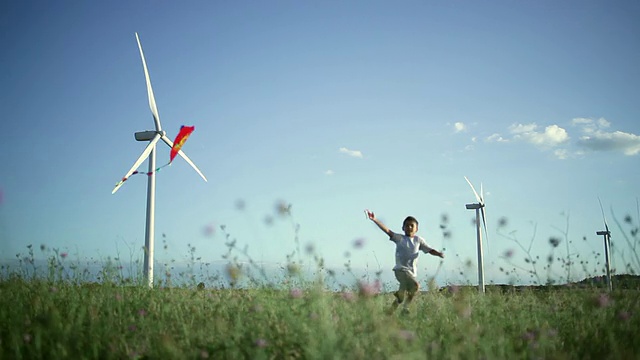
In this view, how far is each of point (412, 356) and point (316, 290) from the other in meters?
1.49

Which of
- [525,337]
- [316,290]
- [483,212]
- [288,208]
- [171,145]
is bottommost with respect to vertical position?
[525,337]

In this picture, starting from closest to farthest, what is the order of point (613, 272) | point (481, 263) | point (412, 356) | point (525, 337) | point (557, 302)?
point (412, 356)
point (525, 337)
point (613, 272)
point (557, 302)
point (481, 263)

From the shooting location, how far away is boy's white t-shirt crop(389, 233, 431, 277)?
8.34 metres

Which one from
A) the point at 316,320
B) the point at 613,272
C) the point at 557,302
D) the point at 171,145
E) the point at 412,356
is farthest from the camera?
the point at 171,145

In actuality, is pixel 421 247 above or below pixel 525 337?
above

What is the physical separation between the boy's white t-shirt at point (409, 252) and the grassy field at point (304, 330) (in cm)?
99

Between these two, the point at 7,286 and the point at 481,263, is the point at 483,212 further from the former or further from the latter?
the point at 7,286

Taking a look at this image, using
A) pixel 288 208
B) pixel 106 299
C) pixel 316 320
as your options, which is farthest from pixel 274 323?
pixel 106 299

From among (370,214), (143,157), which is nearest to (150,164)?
(143,157)

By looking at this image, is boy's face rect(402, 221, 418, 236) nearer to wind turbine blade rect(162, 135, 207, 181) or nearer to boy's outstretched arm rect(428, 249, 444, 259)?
boy's outstretched arm rect(428, 249, 444, 259)

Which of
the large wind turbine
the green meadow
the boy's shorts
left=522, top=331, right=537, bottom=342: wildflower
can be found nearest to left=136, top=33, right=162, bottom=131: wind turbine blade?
the large wind turbine

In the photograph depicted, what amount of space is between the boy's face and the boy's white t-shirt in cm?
9

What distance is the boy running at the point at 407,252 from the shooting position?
820 centimetres

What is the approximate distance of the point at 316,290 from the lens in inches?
188
